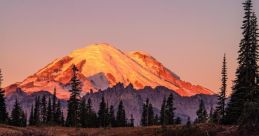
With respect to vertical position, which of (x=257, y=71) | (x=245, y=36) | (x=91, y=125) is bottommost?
(x=91, y=125)

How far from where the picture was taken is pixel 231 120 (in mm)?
74812

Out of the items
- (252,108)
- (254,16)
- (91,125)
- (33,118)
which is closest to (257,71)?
(254,16)

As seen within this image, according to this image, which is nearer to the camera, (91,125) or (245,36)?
(245,36)

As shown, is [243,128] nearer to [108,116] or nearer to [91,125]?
[91,125]

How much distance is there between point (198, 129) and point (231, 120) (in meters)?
16.6

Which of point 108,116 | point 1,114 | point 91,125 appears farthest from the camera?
point 108,116

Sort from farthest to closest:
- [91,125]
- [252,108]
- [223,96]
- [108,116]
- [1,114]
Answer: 1. [108,116]
2. [91,125]
3. [1,114]
4. [223,96]
5. [252,108]

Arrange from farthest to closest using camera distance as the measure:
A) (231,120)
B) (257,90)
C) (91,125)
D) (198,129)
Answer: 1. (91,125)
2. (231,120)
3. (257,90)
4. (198,129)

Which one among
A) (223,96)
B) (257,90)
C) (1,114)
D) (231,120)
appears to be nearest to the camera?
(257,90)

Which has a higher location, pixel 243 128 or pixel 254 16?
pixel 254 16

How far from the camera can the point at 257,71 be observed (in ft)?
228

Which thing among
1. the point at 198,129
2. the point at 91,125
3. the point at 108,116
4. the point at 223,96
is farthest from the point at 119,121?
the point at 198,129

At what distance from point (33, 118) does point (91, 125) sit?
20.6 meters

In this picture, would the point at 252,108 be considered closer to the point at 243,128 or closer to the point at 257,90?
the point at 243,128
